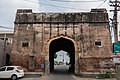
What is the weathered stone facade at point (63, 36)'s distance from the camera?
98.3 ft

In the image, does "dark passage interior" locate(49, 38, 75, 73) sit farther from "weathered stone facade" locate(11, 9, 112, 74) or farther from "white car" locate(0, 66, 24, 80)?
"white car" locate(0, 66, 24, 80)

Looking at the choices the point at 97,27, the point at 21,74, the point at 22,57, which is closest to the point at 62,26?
the point at 97,27

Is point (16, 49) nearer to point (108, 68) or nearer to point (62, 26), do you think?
point (62, 26)

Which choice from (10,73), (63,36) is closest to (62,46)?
(63,36)

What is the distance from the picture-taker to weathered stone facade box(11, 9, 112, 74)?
2995 cm

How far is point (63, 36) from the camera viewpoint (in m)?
30.7

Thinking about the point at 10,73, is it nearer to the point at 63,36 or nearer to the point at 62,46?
the point at 63,36

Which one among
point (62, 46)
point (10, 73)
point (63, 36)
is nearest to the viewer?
point (10, 73)

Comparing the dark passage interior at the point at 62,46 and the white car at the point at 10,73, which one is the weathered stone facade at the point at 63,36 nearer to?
the dark passage interior at the point at 62,46

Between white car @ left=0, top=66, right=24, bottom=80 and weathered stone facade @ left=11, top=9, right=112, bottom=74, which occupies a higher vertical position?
weathered stone facade @ left=11, top=9, right=112, bottom=74

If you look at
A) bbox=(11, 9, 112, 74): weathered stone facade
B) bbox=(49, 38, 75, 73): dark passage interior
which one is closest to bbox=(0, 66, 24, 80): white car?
bbox=(11, 9, 112, 74): weathered stone facade

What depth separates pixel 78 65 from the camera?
30.0 m

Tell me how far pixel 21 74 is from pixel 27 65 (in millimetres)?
3449

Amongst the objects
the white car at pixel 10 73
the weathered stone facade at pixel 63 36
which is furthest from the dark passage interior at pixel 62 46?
the white car at pixel 10 73
